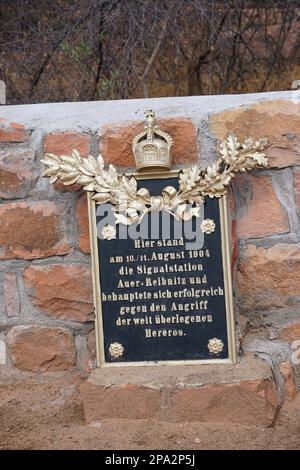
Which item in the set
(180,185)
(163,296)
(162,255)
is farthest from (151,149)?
(163,296)

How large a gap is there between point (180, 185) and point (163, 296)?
441 mm

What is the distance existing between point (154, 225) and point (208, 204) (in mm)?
228

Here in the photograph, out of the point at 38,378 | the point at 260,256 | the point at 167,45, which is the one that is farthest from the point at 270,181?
the point at 167,45

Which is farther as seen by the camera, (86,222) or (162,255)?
(86,222)

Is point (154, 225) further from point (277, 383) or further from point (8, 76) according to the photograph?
point (8, 76)

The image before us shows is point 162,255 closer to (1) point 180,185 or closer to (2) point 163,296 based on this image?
(2) point 163,296

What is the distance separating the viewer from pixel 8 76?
4.54 meters

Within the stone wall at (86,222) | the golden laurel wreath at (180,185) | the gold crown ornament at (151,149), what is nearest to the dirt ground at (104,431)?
the stone wall at (86,222)

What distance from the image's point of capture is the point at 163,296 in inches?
100

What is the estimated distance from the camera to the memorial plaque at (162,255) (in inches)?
99.0

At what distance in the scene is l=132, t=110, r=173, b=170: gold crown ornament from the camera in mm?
2516

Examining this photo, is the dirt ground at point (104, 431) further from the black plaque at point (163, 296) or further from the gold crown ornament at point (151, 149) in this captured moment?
the gold crown ornament at point (151, 149)

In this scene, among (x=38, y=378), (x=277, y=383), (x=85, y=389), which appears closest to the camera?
(x=85, y=389)

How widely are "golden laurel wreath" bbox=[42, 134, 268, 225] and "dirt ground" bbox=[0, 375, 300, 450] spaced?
78 cm
